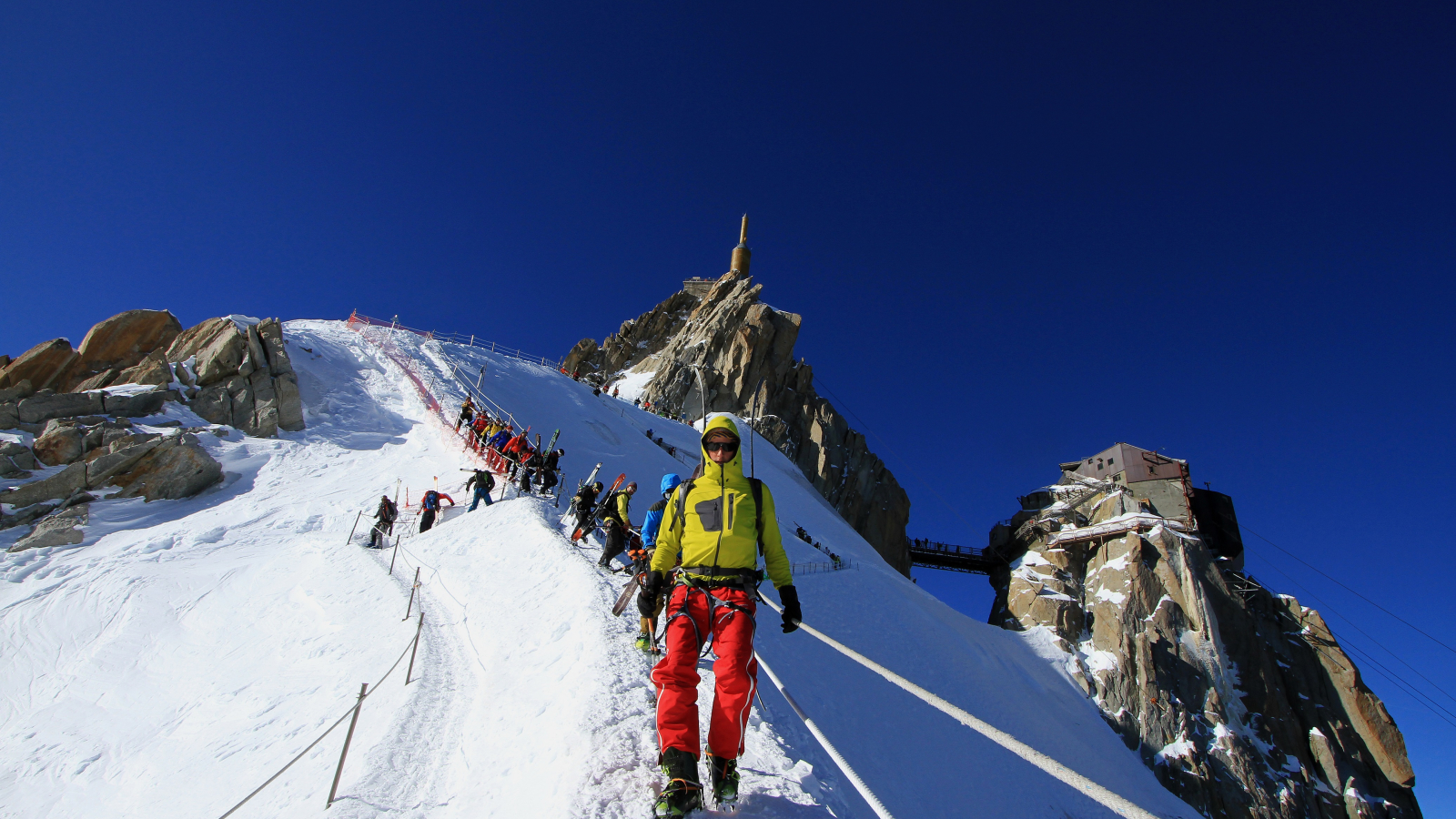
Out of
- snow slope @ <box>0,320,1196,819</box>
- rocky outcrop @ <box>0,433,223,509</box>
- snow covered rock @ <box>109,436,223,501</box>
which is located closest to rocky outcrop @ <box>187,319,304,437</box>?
snow slope @ <box>0,320,1196,819</box>

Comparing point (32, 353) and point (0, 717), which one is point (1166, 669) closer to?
point (0, 717)

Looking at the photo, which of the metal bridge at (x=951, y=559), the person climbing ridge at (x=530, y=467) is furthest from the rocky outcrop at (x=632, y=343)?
the person climbing ridge at (x=530, y=467)

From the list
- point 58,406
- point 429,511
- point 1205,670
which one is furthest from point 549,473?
point 1205,670

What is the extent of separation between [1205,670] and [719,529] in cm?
3782

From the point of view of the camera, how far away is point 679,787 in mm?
3201

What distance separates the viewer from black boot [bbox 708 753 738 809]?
3.37m

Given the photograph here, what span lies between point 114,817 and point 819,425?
49.5 metres

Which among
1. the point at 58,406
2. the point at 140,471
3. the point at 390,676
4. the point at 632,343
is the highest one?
the point at 632,343

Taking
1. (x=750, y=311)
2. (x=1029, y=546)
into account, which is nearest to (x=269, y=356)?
(x=750, y=311)

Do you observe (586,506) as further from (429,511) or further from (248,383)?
(248,383)

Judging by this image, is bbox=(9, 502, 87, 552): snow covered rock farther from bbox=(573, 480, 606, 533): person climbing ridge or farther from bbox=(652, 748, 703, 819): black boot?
bbox=(652, 748, 703, 819): black boot

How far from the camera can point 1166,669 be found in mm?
29641

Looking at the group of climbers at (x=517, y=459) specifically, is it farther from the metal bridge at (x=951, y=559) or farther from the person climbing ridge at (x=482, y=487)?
the metal bridge at (x=951, y=559)

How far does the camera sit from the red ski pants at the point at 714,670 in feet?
11.1
